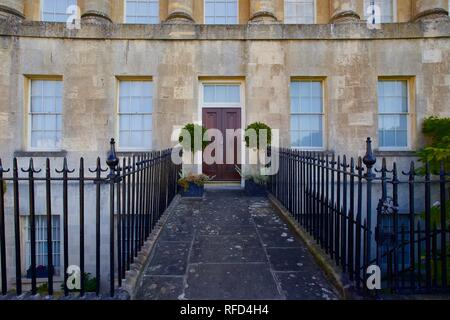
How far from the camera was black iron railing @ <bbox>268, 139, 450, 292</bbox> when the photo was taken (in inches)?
131

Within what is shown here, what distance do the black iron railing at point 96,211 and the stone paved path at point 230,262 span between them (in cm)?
44

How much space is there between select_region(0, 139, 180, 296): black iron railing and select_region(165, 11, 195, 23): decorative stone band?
Answer: 522cm

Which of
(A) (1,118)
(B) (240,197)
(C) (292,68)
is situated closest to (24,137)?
(A) (1,118)

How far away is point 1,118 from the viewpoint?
9.79 meters

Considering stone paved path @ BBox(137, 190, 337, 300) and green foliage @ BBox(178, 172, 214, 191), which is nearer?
stone paved path @ BBox(137, 190, 337, 300)

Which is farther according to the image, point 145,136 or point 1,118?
point 145,136

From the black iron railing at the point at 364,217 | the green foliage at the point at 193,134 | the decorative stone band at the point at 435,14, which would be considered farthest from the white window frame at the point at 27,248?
the decorative stone band at the point at 435,14

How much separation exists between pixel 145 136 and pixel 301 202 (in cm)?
641

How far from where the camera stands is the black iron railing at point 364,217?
3.34 metres

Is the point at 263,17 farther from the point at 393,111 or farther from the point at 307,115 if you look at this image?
the point at 393,111

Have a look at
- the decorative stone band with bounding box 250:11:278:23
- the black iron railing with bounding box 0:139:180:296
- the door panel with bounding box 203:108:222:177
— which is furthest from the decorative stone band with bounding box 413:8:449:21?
the black iron railing with bounding box 0:139:180:296

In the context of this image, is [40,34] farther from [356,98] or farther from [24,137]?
[356,98]

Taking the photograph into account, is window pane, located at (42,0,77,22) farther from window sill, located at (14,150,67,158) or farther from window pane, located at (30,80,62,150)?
window sill, located at (14,150,67,158)

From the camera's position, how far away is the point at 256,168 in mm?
9359
